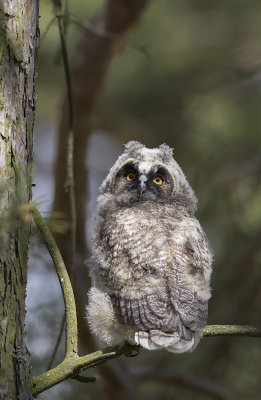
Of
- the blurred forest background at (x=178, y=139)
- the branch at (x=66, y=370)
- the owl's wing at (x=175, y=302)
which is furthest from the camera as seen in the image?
the blurred forest background at (x=178, y=139)

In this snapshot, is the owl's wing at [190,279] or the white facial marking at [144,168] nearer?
the owl's wing at [190,279]

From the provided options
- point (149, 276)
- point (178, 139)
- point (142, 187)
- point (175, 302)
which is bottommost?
point (175, 302)

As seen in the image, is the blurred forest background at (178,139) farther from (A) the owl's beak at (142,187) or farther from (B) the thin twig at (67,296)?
(B) the thin twig at (67,296)

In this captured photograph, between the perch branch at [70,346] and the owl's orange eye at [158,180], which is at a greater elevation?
the owl's orange eye at [158,180]

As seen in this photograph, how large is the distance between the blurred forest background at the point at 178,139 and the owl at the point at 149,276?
4.02 ft

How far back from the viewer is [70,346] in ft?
7.08

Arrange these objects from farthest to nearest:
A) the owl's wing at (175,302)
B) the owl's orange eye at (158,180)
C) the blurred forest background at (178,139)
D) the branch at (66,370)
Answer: the blurred forest background at (178,139) < the owl's orange eye at (158,180) < the owl's wing at (175,302) < the branch at (66,370)

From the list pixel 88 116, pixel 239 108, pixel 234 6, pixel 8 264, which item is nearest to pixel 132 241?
pixel 8 264

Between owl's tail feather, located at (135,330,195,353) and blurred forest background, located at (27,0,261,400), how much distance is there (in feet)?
6.05

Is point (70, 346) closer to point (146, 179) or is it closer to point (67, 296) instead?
point (67, 296)

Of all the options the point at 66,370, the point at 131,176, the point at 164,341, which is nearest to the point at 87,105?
the point at 131,176

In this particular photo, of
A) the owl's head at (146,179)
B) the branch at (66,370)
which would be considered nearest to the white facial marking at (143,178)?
the owl's head at (146,179)

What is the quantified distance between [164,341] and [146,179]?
93 cm

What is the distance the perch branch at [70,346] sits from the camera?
2084 mm
